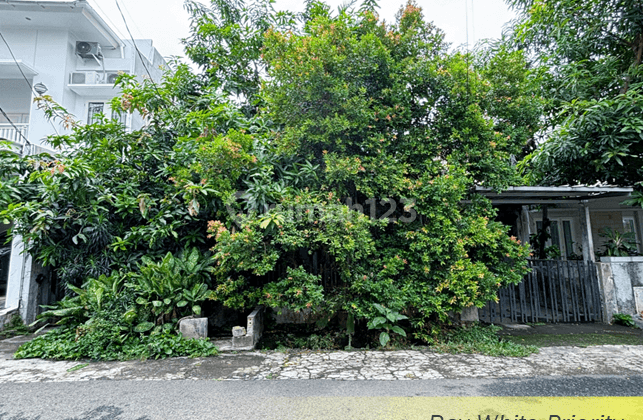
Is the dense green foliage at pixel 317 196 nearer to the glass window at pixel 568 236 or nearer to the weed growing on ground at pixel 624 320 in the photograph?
the weed growing on ground at pixel 624 320

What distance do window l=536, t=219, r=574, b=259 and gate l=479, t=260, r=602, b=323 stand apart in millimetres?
4348

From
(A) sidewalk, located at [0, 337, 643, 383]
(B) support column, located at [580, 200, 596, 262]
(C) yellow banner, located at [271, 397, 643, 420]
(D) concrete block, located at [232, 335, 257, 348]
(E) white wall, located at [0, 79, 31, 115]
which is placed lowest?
(C) yellow banner, located at [271, 397, 643, 420]

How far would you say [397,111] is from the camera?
5488 millimetres

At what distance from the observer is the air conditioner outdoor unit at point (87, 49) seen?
11797mm

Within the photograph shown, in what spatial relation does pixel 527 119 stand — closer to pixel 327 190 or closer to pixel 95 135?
pixel 327 190

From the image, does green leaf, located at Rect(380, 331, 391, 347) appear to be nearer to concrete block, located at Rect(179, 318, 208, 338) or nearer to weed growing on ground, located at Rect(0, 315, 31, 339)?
concrete block, located at Rect(179, 318, 208, 338)

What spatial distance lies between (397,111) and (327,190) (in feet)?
5.67

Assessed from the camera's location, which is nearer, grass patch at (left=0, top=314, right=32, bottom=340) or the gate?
grass patch at (left=0, top=314, right=32, bottom=340)

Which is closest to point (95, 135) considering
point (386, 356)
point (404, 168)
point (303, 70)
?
point (303, 70)

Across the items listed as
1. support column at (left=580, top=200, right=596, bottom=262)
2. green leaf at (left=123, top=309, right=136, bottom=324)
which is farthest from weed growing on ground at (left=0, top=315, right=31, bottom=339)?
support column at (left=580, top=200, right=596, bottom=262)

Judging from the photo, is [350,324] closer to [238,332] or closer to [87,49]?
[238,332]

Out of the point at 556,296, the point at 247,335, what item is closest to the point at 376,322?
the point at 247,335

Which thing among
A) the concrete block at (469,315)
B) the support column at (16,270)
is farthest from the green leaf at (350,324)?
the support column at (16,270)

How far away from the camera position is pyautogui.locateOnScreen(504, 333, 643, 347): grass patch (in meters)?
5.29
